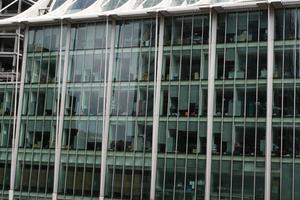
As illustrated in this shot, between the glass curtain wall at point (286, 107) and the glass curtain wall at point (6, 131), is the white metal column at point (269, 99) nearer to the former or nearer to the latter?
the glass curtain wall at point (286, 107)

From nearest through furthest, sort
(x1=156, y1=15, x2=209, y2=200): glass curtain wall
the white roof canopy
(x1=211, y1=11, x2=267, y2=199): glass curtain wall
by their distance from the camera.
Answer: (x1=211, y1=11, x2=267, y2=199): glass curtain wall, (x1=156, y1=15, x2=209, y2=200): glass curtain wall, the white roof canopy

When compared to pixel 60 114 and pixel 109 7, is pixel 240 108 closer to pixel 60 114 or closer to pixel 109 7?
pixel 109 7

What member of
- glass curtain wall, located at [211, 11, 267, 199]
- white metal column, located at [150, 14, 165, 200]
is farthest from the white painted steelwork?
white metal column, located at [150, 14, 165, 200]

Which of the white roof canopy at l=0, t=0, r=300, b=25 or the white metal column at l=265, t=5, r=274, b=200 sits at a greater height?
the white roof canopy at l=0, t=0, r=300, b=25

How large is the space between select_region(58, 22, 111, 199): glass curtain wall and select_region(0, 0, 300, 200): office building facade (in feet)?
0.30

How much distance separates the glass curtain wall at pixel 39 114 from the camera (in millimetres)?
47594

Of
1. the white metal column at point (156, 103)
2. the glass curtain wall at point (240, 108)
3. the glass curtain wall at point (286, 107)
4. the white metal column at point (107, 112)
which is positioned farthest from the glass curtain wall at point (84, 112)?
the glass curtain wall at point (286, 107)

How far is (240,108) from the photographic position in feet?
139

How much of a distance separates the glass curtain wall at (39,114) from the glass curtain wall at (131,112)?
18.2 feet

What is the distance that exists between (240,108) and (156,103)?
672cm

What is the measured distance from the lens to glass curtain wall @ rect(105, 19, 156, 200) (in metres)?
44.3

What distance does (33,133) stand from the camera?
48.7 m

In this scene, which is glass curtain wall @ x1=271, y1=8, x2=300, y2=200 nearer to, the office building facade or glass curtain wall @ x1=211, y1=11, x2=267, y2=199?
the office building facade

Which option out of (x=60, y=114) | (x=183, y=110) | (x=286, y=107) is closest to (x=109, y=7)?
(x=60, y=114)
